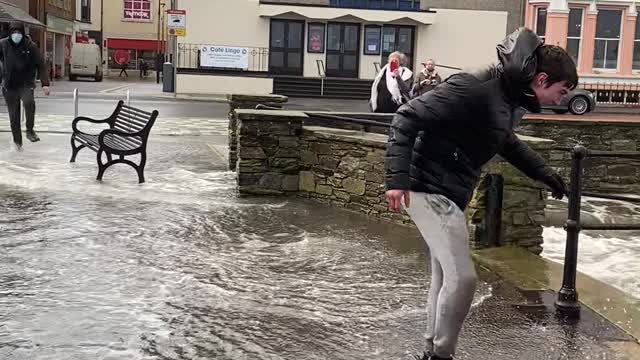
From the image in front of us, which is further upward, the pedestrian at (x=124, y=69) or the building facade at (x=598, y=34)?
the building facade at (x=598, y=34)

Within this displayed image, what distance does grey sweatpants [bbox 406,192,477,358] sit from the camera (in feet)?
12.6

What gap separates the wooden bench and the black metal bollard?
582 centimetres

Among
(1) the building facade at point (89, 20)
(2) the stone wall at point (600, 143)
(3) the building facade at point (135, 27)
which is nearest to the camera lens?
(2) the stone wall at point (600, 143)

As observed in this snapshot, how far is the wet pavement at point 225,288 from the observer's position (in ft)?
15.2

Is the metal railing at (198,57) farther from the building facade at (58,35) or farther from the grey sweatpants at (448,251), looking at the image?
the grey sweatpants at (448,251)

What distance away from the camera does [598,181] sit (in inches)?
574

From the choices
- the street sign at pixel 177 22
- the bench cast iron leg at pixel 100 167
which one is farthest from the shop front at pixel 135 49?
the bench cast iron leg at pixel 100 167

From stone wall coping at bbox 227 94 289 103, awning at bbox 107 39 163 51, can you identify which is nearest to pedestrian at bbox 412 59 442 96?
stone wall coping at bbox 227 94 289 103

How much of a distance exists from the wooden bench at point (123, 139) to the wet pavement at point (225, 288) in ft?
2.33

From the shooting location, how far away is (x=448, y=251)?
3832mm

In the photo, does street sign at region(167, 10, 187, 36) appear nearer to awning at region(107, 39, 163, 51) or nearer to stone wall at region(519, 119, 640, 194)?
stone wall at region(519, 119, 640, 194)

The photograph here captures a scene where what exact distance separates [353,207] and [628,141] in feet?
27.5

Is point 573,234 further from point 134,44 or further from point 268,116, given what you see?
point 134,44

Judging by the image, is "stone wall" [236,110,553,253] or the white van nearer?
"stone wall" [236,110,553,253]
